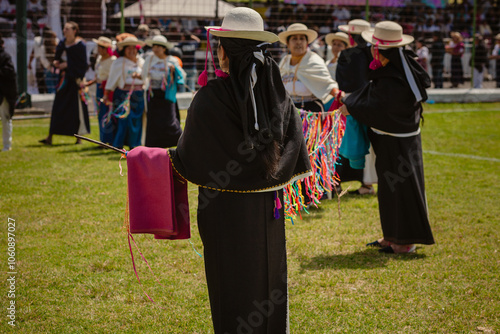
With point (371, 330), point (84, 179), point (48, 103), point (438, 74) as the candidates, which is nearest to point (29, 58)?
point (48, 103)

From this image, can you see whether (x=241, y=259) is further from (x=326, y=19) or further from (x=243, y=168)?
(x=326, y=19)

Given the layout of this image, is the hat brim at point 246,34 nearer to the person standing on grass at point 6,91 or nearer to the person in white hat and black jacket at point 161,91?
the person in white hat and black jacket at point 161,91

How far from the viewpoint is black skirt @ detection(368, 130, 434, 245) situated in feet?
19.9

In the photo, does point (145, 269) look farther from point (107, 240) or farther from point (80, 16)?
point (80, 16)

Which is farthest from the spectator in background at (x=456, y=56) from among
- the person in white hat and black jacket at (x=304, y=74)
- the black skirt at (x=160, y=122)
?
the person in white hat and black jacket at (x=304, y=74)

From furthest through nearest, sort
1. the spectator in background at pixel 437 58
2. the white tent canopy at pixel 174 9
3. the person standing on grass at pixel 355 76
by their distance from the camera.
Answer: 1. the spectator in background at pixel 437 58
2. the white tent canopy at pixel 174 9
3. the person standing on grass at pixel 355 76

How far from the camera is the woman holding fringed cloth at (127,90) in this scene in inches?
460

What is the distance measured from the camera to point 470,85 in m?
21.5

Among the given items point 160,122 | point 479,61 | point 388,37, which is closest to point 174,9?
point 160,122

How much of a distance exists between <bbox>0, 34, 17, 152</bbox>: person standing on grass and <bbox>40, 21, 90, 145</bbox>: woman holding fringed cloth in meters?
1.30

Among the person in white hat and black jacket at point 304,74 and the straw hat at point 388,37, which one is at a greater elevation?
the straw hat at point 388,37

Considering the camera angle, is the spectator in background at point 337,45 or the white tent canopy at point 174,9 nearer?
the spectator in background at point 337,45

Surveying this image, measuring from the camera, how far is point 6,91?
428 inches

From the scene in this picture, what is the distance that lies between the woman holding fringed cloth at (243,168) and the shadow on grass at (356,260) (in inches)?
88.8
